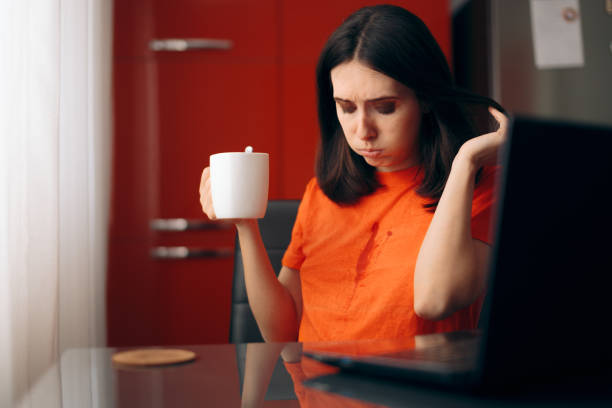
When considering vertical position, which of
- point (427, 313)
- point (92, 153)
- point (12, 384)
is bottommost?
point (12, 384)

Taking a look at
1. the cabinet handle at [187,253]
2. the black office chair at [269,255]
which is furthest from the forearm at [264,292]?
the cabinet handle at [187,253]

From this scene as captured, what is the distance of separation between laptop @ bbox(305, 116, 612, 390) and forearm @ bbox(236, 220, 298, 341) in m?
0.60

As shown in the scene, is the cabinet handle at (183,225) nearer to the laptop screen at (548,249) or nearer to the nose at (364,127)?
the nose at (364,127)

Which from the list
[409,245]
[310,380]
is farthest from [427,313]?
[310,380]

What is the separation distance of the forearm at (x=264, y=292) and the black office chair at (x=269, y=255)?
12cm

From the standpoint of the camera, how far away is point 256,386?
563 mm

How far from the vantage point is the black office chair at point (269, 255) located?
4.12 ft

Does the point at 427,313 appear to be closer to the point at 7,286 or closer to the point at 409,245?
the point at 409,245

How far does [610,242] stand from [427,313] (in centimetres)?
54

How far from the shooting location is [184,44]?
2.16 m

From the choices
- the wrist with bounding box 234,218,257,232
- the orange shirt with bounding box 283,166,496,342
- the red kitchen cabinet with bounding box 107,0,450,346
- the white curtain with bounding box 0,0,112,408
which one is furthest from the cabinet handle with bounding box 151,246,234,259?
the wrist with bounding box 234,218,257,232

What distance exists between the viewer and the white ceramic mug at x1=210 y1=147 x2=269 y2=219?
2.65 ft

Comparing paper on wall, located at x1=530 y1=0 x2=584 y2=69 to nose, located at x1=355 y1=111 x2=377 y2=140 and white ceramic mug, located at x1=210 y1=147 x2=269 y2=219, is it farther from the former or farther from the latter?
white ceramic mug, located at x1=210 y1=147 x2=269 y2=219

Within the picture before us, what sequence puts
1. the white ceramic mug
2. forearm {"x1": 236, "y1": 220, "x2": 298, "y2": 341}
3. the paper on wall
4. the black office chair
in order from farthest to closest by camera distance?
the paper on wall < the black office chair < forearm {"x1": 236, "y1": 220, "x2": 298, "y2": 341} < the white ceramic mug
